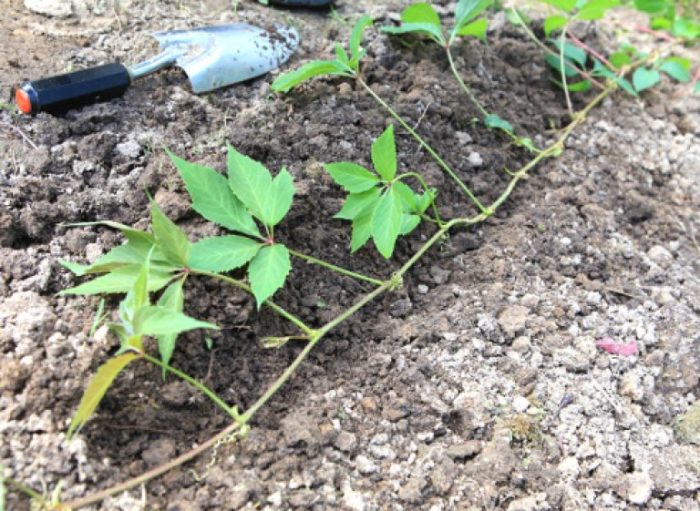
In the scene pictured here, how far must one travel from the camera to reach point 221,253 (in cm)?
122

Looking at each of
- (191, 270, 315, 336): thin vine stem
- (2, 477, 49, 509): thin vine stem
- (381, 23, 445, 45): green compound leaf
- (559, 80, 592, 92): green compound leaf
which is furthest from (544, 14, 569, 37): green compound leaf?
(2, 477, 49, 509): thin vine stem

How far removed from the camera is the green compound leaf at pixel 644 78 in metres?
2.11

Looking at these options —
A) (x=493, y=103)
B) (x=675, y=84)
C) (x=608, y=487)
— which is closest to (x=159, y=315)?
(x=608, y=487)

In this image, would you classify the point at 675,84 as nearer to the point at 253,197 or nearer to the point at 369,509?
the point at 253,197

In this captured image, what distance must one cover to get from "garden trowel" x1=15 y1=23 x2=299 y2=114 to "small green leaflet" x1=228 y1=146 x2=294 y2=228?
47 cm

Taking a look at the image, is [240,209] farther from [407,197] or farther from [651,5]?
[651,5]

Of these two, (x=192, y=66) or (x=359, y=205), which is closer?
(x=359, y=205)

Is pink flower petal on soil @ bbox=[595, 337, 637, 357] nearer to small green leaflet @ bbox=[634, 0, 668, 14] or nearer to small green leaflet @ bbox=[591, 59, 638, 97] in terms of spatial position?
small green leaflet @ bbox=[591, 59, 638, 97]

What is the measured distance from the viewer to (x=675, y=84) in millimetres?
2303

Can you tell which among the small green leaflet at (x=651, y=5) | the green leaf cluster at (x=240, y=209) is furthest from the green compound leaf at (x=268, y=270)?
the small green leaflet at (x=651, y=5)

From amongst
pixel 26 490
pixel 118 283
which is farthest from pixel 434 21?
pixel 26 490

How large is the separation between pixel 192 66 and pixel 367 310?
714 mm

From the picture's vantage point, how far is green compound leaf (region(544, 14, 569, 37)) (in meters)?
2.02

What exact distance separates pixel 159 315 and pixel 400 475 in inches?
18.4
